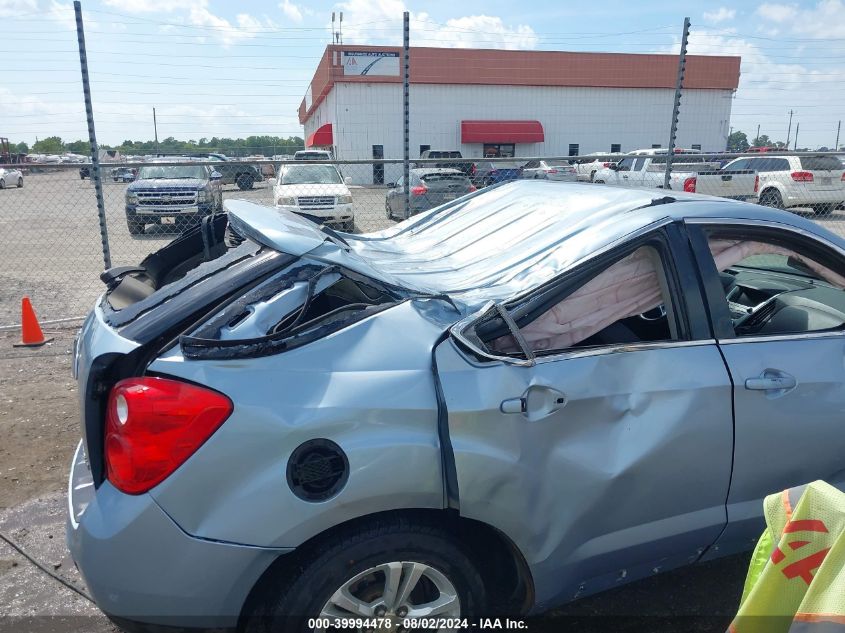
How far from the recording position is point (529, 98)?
1521 inches

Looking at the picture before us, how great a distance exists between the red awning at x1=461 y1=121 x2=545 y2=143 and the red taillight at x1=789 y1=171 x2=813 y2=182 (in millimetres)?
23839

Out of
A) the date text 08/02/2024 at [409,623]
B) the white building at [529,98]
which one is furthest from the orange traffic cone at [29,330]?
the white building at [529,98]

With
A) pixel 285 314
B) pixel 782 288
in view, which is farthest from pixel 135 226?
pixel 782 288

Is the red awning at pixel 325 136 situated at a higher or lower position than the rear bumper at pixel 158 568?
higher

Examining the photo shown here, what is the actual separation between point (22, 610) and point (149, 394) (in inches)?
60.7

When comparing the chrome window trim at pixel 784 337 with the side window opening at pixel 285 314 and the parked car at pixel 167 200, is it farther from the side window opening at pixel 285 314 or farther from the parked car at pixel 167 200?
→ the parked car at pixel 167 200

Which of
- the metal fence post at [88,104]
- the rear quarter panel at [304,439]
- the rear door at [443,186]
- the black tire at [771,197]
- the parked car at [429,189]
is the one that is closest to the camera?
the rear quarter panel at [304,439]

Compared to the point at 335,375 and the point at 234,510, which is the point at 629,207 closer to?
the point at 335,375

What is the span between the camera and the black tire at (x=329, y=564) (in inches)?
78.6

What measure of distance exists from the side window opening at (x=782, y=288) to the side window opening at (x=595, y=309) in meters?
0.28

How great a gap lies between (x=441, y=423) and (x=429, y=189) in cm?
948

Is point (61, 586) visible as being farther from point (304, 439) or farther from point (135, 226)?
point (135, 226)

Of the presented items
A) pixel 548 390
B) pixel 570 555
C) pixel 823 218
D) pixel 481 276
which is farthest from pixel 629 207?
pixel 823 218

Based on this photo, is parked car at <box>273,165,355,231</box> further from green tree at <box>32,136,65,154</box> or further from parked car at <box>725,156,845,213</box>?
parked car at <box>725,156,845,213</box>
